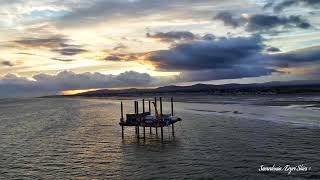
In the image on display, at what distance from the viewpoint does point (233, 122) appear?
2625 inches

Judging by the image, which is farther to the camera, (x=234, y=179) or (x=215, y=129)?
(x=215, y=129)

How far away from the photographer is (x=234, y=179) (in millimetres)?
30016

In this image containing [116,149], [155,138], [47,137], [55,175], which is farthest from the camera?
[47,137]

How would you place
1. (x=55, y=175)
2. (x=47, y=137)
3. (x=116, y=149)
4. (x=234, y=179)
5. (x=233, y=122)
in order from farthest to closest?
(x=233, y=122) → (x=47, y=137) → (x=116, y=149) → (x=55, y=175) → (x=234, y=179)

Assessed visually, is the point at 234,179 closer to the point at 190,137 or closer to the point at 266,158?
the point at 266,158

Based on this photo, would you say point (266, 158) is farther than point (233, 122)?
No

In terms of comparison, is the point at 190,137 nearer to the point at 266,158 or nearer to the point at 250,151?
the point at 250,151

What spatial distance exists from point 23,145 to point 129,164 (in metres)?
20.7

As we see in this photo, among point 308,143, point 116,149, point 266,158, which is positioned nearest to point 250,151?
point 266,158

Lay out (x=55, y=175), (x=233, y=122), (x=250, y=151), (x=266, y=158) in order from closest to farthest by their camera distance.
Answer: (x=55, y=175) < (x=266, y=158) < (x=250, y=151) < (x=233, y=122)

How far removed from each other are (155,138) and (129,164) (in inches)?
695

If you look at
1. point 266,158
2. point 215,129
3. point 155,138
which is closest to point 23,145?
point 155,138

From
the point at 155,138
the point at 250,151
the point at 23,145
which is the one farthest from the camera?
the point at 155,138

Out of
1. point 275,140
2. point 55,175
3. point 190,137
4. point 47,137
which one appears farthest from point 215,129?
point 55,175
